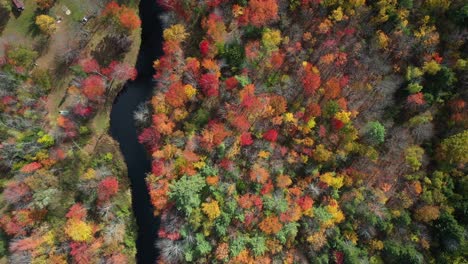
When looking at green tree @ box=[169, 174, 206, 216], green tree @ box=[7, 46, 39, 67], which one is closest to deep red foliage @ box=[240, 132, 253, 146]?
green tree @ box=[169, 174, 206, 216]

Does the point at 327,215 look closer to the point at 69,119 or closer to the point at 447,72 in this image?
the point at 447,72

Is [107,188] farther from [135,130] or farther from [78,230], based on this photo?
[135,130]

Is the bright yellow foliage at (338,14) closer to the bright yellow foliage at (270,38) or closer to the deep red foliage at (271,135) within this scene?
the bright yellow foliage at (270,38)

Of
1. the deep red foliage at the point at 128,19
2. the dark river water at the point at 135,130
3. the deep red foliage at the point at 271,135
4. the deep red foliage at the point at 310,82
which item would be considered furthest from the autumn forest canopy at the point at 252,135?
the dark river water at the point at 135,130

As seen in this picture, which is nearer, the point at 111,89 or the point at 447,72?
the point at 447,72

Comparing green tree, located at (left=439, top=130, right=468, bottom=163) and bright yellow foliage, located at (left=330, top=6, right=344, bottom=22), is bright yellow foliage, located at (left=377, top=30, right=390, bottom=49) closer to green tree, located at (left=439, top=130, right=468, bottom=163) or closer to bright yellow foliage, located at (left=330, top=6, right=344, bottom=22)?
bright yellow foliage, located at (left=330, top=6, right=344, bottom=22)

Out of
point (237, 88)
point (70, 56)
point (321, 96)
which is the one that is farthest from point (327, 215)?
point (70, 56)
